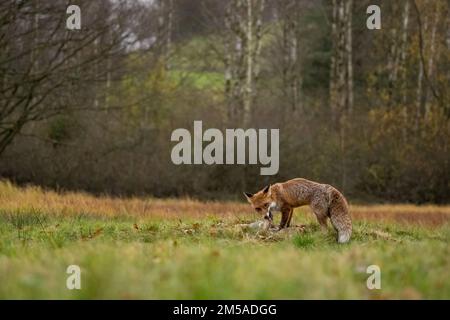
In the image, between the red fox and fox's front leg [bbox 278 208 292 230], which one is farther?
fox's front leg [bbox 278 208 292 230]

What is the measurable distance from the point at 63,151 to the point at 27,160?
4.98 feet

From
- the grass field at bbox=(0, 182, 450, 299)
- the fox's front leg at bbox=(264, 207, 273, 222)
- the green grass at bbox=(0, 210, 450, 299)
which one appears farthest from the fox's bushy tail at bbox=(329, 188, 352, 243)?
the green grass at bbox=(0, 210, 450, 299)

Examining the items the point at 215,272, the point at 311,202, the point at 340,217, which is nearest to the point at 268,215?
the point at 311,202

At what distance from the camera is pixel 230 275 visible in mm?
5910

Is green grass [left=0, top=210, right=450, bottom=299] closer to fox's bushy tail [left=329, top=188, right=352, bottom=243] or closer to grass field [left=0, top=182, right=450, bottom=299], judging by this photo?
grass field [left=0, top=182, right=450, bottom=299]

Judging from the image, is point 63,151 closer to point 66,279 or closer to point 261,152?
point 261,152

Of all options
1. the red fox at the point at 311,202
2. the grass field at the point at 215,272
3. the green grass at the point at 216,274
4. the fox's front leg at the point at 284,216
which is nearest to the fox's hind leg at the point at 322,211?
the red fox at the point at 311,202

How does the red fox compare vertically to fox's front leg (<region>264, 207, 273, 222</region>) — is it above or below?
above

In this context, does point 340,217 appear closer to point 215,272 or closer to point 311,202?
point 311,202

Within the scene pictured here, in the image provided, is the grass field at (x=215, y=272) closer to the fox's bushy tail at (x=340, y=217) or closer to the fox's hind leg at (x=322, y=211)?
the fox's bushy tail at (x=340, y=217)

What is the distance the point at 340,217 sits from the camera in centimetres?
1139

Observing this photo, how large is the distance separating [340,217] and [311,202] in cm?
67

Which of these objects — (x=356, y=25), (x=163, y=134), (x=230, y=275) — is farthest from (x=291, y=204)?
(x=356, y=25)

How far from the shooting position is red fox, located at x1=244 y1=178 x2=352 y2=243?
1138 cm
